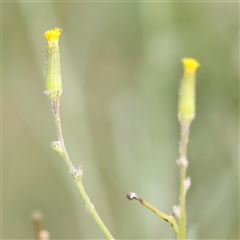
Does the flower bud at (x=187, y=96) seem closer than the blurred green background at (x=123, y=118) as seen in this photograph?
Yes

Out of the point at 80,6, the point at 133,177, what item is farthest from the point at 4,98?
the point at 133,177

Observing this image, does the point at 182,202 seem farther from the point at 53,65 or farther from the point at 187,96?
the point at 53,65

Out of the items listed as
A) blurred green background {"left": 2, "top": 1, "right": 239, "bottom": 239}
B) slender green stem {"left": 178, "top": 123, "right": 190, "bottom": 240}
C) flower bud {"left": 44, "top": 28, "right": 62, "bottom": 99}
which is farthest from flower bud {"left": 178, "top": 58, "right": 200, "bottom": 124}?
blurred green background {"left": 2, "top": 1, "right": 239, "bottom": 239}

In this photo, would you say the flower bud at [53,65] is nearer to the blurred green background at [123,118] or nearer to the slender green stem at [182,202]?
the slender green stem at [182,202]

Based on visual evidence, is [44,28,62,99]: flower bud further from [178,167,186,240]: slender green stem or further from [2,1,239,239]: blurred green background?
[2,1,239,239]: blurred green background

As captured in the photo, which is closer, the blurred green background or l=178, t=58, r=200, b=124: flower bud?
l=178, t=58, r=200, b=124: flower bud

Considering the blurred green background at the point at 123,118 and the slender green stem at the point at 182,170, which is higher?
the blurred green background at the point at 123,118

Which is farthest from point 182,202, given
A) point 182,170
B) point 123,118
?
point 123,118

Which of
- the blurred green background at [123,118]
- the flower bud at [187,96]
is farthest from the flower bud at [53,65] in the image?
the blurred green background at [123,118]

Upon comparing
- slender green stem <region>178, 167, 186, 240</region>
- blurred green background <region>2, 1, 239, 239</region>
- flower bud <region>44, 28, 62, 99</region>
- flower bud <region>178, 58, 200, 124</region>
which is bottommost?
slender green stem <region>178, 167, 186, 240</region>
